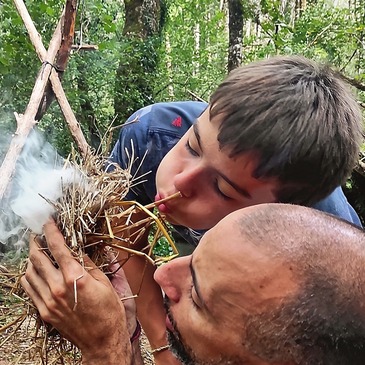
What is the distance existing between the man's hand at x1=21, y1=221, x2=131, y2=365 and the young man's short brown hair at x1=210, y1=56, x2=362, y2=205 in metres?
0.45

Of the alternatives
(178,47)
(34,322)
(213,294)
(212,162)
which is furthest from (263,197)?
(178,47)

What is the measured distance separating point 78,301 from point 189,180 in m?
0.40

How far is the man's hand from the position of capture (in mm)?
1233

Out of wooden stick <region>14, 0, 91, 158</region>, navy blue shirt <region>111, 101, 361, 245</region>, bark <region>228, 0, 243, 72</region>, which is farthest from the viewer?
bark <region>228, 0, 243, 72</region>

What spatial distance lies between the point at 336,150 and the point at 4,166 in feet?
2.74

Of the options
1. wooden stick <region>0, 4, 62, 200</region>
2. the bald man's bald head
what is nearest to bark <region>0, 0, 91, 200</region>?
wooden stick <region>0, 4, 62, 200</region>

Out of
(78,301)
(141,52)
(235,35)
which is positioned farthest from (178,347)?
(141,52)

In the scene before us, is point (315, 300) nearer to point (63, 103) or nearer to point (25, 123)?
point (25, 123)

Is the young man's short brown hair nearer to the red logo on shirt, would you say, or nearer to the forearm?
the red logo on shirt

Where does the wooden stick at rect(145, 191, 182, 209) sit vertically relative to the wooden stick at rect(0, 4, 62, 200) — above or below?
below

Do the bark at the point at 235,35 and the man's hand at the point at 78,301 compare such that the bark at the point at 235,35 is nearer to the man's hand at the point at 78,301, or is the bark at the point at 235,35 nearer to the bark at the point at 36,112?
the bark at the point at 36,112

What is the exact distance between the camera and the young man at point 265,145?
53.2 inches

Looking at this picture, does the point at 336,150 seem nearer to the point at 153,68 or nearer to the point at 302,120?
the point at 302,120

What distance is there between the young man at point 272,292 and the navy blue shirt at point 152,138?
0.67 metres
